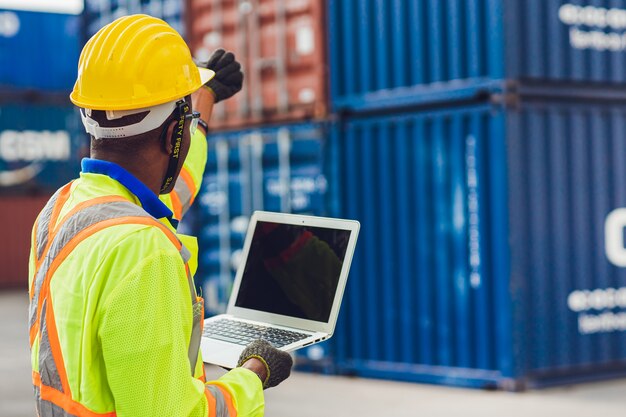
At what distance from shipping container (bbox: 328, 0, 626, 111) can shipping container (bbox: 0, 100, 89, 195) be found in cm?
1170

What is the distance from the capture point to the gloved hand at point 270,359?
243 cm

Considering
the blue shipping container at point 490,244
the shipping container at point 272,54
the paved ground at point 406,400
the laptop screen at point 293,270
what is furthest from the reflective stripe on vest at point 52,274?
the shipping container at point 272,54

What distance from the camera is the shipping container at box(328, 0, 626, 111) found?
302 inches

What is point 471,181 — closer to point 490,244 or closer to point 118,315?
point 490,244

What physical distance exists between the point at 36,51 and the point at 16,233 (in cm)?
395

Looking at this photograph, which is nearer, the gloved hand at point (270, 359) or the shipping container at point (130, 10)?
the gloved hand at point (270, 359)

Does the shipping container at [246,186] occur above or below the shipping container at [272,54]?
below

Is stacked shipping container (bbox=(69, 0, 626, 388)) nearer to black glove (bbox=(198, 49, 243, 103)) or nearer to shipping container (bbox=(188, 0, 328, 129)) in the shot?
shipping container (bbox=(188, 0, 328, 129))

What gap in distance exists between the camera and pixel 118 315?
205 cm

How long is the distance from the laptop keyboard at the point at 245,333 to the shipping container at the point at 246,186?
19.5 ft

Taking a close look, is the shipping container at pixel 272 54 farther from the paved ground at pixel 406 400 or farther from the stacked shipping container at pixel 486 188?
the paved ground at pixel 406 400

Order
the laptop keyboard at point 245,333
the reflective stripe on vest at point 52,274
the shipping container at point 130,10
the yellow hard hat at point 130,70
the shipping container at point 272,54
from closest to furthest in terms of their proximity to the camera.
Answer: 1. the reflective stripe on vest at point 52,274
2. the yellow hard hat at point 130,70
3. the laptop keyboard at point 245,333
4. the shipping container at point 272,54
5. the shipping container at point 130,10

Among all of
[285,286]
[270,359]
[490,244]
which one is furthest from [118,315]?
[490,244]

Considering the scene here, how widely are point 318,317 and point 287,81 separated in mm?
6704
